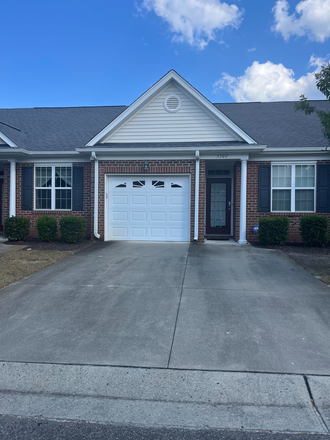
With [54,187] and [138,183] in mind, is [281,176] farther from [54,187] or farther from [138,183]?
[54,187]

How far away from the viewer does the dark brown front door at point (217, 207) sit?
14164mm

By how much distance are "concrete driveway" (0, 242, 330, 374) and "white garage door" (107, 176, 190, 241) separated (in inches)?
151

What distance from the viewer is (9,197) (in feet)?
43.8

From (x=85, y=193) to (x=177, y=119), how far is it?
4.21m

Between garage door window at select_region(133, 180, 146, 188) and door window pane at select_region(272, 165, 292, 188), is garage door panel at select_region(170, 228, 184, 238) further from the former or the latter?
door window pane at select_region(272, 165, 292, 188)

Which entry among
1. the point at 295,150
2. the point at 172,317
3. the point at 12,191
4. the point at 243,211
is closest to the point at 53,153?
the point at 12,191

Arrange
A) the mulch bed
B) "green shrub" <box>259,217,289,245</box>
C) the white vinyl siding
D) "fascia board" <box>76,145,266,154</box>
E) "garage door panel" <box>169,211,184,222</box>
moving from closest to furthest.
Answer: the mulch bed
"green shrub" <box>259,217,289,245</box>
"fascia board" <box>76,145,266,154</box>
the white vinyl siding
"garage door panel" <box>169,211,184,222</box>

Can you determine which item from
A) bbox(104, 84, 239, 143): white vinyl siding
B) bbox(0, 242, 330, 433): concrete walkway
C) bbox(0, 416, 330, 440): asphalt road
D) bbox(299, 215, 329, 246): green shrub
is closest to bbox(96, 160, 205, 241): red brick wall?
bbox(104, 84, 239, 143): white vinyl siding

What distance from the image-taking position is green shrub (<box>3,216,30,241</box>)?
12.2 meters

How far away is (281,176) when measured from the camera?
12.5 m

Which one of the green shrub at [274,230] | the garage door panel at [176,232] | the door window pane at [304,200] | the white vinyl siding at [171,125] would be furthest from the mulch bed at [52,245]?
the door window pane at [304,200]

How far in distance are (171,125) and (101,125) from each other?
13.7ft

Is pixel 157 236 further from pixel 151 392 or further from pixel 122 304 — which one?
pixel 151 392

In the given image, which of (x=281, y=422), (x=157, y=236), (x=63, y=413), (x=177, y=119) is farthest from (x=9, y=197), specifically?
(x=281, y=422)
